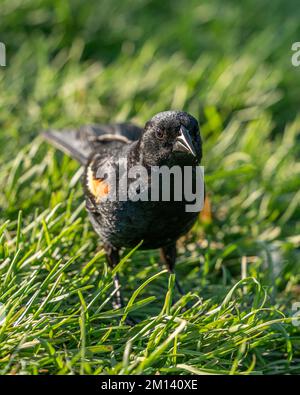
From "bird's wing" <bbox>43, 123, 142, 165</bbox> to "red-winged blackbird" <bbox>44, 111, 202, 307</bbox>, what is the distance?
0.86 ft

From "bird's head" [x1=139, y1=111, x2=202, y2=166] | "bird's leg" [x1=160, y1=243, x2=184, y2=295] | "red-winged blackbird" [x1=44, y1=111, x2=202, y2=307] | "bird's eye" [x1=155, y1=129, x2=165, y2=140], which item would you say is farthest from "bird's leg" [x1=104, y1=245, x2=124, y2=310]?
"bird's eye" [x1=155, y1=129, x2=165, y2=140]

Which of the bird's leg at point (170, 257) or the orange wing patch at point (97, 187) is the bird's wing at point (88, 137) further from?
the bird's leg at point (170, 257)

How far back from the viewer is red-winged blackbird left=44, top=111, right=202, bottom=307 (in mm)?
2719

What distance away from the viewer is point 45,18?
5.12 m

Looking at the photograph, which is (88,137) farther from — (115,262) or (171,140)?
(171,140)

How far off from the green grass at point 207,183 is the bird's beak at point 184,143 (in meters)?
0.50

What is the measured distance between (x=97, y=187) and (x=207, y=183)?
94 cm

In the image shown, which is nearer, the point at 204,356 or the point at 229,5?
the point at 204,356

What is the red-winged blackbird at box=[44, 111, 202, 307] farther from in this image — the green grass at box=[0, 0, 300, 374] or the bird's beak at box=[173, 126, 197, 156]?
the green grass at box=[0, 0, 300, 374]

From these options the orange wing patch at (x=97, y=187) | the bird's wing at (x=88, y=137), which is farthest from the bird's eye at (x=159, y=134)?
the bird's wing at (x=88, y=137)

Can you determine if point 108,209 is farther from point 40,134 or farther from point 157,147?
point 40,134

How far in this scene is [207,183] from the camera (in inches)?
150

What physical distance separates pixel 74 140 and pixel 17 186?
0.40 meters

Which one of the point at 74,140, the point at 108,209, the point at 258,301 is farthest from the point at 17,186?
the point at 258,301
